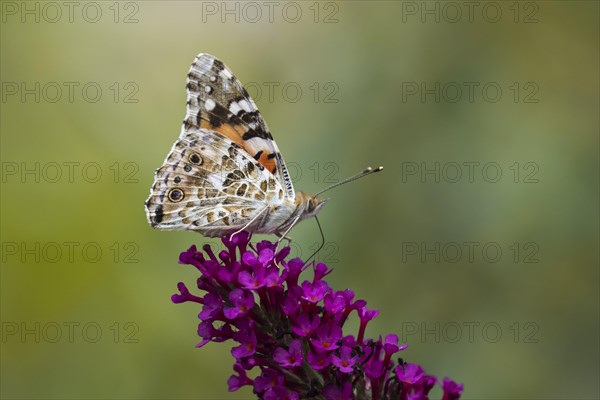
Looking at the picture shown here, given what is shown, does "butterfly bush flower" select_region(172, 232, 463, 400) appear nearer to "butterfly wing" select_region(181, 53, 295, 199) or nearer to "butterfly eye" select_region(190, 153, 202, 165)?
"butterfly eye" select_region(190, 153, 202, 165)

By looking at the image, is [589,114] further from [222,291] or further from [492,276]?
[222,291]

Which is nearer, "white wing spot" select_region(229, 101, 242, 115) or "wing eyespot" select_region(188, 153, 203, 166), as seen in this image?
"wing eyespot" select_region(188, 153, 203, 166)

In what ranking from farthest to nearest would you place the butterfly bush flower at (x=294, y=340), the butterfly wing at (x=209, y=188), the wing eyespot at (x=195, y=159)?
the wing eyespot at (x=195, y=159), the butterfly wing at (x=209, y=188), the butterfly bush flower at (x=294, y=340)

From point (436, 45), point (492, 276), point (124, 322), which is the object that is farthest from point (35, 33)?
point (492, 276)

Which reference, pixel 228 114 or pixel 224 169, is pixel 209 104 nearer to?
pixel 228 114

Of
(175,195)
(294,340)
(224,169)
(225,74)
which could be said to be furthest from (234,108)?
(294,340)

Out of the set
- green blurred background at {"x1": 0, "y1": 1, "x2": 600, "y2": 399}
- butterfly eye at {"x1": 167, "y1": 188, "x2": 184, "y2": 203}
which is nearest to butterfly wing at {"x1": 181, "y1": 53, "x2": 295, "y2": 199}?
butterfly eye at {"x1": 167, "y1": 188, "x2": 184, "y2": 203}

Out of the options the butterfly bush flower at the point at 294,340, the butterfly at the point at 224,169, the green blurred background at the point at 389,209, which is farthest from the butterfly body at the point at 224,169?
the green blurred background at the point at 389,209

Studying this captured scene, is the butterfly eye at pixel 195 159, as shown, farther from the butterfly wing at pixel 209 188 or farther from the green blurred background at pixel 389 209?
the green blurred background at pixel 389 209
